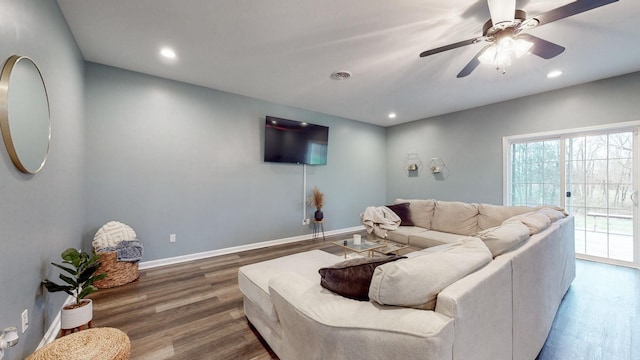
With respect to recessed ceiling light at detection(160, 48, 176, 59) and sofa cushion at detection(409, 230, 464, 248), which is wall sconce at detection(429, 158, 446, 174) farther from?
recessed ceiling light at detection(160, 48, 176, 59)

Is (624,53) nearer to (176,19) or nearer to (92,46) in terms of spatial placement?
(176,19)

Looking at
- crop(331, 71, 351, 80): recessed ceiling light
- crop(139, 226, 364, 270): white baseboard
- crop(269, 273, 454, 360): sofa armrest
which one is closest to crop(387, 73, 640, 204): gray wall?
crop(139, 226, 364, 270): white baseboard

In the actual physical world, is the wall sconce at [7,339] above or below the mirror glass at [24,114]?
below

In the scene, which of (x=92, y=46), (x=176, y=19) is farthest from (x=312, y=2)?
(x=92, y=46)

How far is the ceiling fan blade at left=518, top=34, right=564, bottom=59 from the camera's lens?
6.28ft

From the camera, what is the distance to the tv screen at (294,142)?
4.36 meters

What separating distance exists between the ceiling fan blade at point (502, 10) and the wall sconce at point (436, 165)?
3.81 meters

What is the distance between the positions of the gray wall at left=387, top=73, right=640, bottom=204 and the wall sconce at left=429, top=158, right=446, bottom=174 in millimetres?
104

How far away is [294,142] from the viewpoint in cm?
461

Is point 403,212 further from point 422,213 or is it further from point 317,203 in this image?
point 317,203

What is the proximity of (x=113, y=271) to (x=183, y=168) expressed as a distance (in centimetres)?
152

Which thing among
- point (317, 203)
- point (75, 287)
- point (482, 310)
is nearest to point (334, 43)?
point (482, 310)

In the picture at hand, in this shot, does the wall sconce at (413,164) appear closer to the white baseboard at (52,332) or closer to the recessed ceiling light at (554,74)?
the recessed ceiling light at (554,74)

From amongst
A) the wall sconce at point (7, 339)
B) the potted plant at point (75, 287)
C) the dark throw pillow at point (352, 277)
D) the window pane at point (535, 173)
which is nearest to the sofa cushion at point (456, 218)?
the window pane at point (535, 173)
